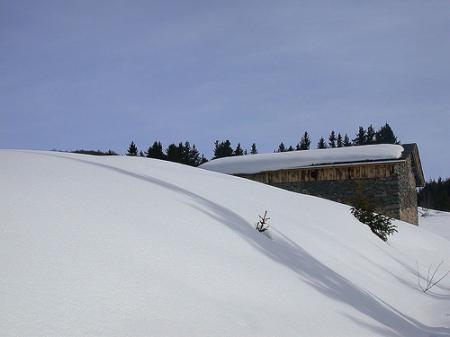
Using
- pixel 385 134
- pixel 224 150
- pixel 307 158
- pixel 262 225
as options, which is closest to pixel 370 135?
pixel 385 134

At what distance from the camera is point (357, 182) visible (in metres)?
20.9

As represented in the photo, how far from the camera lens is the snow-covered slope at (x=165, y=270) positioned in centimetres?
260

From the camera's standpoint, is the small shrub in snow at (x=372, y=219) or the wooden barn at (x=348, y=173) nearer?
the small shrub in snow at (x=372, y=219)

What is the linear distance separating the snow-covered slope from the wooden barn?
1329 cm

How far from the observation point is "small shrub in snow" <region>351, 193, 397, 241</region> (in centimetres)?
1198

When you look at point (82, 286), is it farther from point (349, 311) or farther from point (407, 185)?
point (407, 185)

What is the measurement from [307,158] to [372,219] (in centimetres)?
1053

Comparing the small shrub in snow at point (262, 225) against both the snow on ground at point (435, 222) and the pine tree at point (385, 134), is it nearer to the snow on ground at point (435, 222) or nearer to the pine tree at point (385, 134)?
the snow on ground at point (435, 222)

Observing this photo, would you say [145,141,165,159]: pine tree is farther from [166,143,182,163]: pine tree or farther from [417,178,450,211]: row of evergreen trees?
[417,178,450,211]: row of evergreen trees

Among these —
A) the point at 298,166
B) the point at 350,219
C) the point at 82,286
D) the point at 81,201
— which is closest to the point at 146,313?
the point at 82,286

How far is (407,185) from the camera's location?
2294cm

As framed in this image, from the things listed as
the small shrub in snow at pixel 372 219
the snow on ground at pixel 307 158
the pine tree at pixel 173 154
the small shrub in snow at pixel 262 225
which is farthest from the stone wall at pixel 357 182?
the pine tree at pixel 173 154

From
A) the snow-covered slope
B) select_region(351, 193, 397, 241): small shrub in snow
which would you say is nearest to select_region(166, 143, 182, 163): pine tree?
select_region(351, 193, 397, 241): small shrub in snow

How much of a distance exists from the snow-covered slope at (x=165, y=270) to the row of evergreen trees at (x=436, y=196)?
171 feet
